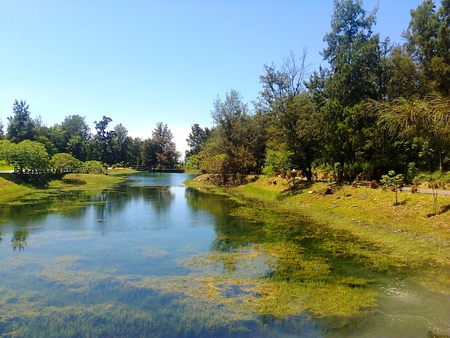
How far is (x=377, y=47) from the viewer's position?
30.2m

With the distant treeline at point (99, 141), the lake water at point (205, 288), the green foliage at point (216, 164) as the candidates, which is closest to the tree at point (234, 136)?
the green foliage at point (216, 164)

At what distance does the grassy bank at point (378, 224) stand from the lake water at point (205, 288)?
642mm

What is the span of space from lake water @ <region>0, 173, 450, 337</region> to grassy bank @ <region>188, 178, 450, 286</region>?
2.11ft

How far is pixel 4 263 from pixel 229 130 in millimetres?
48956

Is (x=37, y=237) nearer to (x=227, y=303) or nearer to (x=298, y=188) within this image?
(x=227, y=303)

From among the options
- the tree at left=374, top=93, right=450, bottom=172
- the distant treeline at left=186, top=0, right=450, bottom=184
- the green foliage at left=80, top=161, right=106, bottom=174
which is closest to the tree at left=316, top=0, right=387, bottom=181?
the distant treeline at left=186, top=0, right=450, bottom=184

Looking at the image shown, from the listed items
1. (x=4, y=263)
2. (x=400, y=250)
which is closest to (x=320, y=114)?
(x=400, y=250)

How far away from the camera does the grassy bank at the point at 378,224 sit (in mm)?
13031

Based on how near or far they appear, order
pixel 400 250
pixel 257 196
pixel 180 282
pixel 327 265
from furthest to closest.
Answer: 1. pixel 257 196
2. pixel 400 250
3. pixel 327 265
4. pixel 180 282

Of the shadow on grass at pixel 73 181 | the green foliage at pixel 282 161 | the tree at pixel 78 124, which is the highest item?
the tree at pixel 78 124

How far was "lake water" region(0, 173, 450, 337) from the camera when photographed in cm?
791

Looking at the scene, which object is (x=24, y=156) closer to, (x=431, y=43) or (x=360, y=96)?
(x=360, y=96)

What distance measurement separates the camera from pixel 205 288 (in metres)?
10.3

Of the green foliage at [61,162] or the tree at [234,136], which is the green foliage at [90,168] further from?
the tree at [234,136]
